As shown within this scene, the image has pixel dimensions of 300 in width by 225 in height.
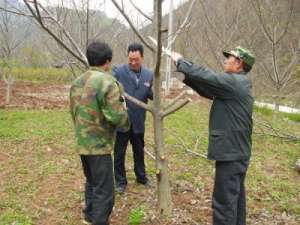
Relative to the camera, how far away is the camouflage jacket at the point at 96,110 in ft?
11.1

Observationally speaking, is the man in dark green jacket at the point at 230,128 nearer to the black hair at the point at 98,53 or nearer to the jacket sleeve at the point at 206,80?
the jacket sleeve at the point at 206,80

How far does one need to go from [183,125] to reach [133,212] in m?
6.06

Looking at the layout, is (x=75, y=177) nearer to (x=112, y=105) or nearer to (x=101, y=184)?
(x=101, y=184)

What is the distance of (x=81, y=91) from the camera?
342 cm

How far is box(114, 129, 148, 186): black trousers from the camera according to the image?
15.7ft

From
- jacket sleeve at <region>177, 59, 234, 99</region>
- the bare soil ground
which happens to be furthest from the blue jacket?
jacket sleeve at <region>177, 59, 234, 99</region>

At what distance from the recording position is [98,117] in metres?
3.43

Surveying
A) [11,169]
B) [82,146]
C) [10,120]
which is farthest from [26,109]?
[82,146]

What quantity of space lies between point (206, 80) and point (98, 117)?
1020 mm

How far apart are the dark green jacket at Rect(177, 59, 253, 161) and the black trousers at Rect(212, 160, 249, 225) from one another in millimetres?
103

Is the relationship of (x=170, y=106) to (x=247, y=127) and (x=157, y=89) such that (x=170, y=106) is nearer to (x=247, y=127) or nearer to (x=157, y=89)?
(x=157, y=89)

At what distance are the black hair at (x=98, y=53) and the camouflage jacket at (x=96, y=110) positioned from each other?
7 cm

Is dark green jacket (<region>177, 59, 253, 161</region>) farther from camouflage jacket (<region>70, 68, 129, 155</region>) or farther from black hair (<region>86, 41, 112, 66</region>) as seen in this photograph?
black hair (<region>86, 41, 112, 66</region>)

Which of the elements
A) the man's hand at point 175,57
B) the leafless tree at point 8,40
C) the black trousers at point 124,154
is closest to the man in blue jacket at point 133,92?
the black trousers at point 124,154
